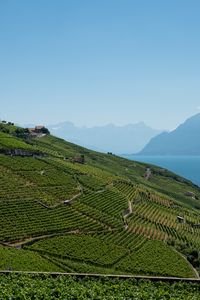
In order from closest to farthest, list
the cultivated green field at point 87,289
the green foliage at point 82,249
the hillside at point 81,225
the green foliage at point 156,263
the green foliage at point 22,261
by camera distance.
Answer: the cultivated green field at point 87,289 < the green foliage at point 22,261 < the hillside at point 81,225 < the green foliage at point 156,263 < the green foliage at point 82,249

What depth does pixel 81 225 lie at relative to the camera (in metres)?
87.0

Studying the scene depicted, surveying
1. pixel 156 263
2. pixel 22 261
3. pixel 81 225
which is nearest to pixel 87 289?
pixel 22 261

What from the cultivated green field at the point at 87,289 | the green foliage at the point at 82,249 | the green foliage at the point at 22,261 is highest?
the cultivated green field at the point at 87,289

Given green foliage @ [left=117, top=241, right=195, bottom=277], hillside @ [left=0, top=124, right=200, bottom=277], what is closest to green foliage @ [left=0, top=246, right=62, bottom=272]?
hillside @ [left=0, top=124, right=200, bottom=277]

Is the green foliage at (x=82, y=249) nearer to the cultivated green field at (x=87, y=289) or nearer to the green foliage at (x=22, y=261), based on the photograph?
the green foliage at (x=22, y=261)

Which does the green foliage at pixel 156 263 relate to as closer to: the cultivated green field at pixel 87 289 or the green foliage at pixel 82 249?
the green foliage at pixel 82 249

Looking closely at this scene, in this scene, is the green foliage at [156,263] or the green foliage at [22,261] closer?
the green foliage at [22,261]

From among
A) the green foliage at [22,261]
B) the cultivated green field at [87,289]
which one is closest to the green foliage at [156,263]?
the green foliage at [22,261]

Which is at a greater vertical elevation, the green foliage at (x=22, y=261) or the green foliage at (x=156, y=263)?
the green foliage at (x=156, y=263)

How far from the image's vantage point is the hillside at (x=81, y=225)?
70.8 metres

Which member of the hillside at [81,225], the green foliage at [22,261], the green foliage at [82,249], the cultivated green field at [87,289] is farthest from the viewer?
the green foliage at [82,249]

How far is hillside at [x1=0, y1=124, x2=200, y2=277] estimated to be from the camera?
7075 centimetres

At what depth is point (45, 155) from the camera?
140625 mm

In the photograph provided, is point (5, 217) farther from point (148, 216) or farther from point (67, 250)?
point (148, 216)
